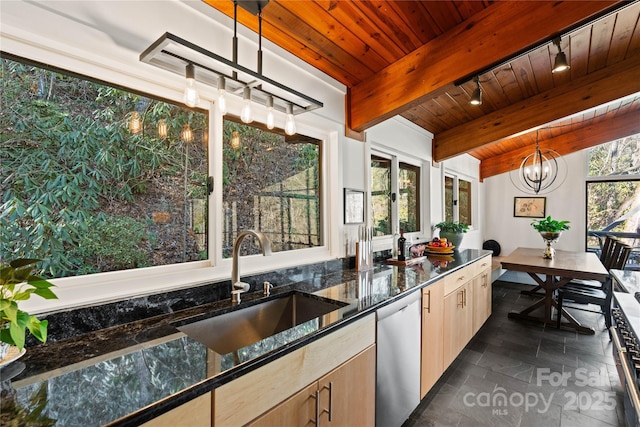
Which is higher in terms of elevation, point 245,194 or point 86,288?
point 245,194

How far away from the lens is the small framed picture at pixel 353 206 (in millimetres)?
2385

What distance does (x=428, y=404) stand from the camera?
2.11m

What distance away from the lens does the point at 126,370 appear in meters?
0.85

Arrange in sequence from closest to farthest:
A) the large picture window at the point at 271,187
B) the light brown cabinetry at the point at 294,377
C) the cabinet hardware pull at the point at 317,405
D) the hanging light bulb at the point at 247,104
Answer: the light brown cabinetry at the point at 294,377 → the cabinet hardware pull at the point at 317,405 → the hanging light bulb at the point at 247,104 → the large picture window at the point at 271,187

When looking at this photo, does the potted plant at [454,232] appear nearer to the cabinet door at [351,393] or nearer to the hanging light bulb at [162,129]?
the cabinet door at [351,393]

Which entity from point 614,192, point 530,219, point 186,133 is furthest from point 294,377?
point 614,192

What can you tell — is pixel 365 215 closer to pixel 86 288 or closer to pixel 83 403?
pixel 86 288

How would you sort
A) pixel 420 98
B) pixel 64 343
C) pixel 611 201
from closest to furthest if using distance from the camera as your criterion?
pixel 64 343 → pixel 420 98 → pixel 611 201

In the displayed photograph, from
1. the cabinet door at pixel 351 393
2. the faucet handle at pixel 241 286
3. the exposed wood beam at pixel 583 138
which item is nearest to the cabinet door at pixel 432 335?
the cabinet door at pixel 351 393

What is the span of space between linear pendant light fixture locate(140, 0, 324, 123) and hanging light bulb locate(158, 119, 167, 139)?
269 millimetres

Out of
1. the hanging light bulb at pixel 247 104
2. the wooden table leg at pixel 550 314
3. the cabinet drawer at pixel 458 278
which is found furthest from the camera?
the wooden table leg at pixel 550 314

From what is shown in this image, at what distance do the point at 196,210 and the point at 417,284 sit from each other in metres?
1.40

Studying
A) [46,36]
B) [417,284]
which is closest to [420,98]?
[417,284]

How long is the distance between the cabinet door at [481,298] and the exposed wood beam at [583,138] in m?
3.13
